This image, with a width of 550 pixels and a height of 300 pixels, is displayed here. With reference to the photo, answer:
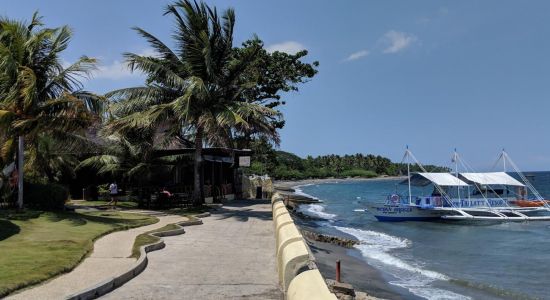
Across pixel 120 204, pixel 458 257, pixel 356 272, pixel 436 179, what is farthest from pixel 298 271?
pixel 436 179

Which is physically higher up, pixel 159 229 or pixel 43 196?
pixel 43 196

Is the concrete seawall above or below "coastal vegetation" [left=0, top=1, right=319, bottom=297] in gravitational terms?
below

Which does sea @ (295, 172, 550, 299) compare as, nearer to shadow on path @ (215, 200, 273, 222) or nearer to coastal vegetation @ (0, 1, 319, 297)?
shadow on path @ (215, 200, 273, 222)

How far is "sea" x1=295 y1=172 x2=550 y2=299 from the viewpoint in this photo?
14070mm

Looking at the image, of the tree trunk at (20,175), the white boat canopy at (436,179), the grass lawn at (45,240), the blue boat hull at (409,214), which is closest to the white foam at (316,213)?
the blue boat hull at (409,214)

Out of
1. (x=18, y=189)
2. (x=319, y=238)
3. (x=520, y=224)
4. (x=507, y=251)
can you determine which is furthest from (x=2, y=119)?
(x=520, y=224)

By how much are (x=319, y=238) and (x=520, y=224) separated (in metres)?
17.8

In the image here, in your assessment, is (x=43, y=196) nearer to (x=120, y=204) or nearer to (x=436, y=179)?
(x=120, y=204)

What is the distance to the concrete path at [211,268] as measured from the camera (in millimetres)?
7605

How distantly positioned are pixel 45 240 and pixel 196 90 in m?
10.5

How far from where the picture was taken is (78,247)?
1056 cm

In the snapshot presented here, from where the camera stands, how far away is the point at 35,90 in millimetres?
16250

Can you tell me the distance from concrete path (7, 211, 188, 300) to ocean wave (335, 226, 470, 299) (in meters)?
7.51

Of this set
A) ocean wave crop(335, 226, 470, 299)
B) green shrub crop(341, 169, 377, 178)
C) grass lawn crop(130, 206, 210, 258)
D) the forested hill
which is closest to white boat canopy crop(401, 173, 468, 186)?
ocean wave crop(335, 226, 470, 299)
